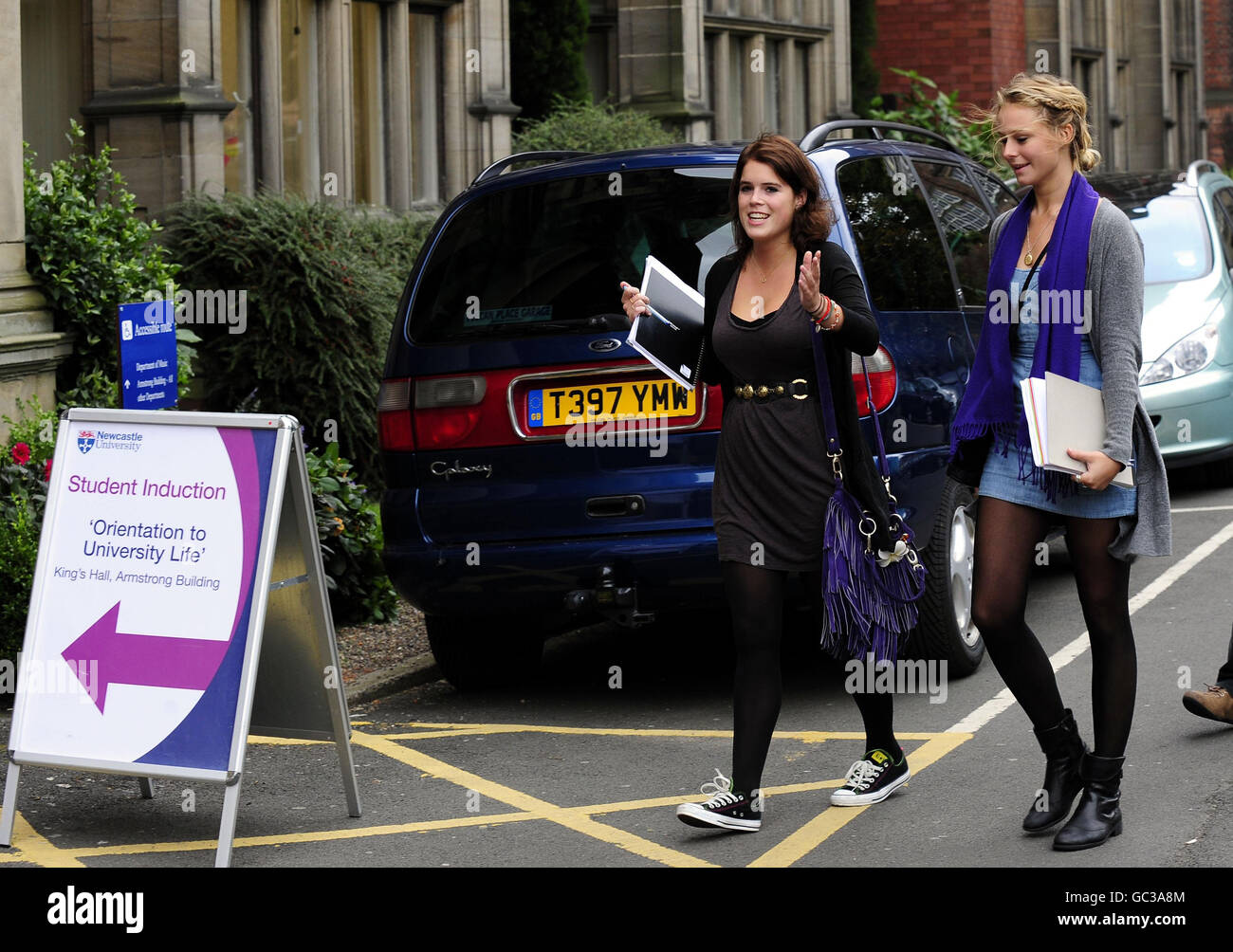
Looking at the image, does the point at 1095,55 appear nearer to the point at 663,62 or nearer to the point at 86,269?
the point at 663,62

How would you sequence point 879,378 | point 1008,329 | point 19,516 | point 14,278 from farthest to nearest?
1. point 14,278
2. point 19,516
3. point 879,378
4. point 1008,329

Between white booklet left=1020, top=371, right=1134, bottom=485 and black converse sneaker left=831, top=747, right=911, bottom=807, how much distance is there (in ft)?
3.89

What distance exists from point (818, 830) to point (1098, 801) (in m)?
0.79

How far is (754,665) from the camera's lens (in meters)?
5.34

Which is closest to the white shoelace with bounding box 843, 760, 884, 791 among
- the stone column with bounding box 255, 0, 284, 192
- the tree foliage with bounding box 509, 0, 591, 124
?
the stone column with bounding box 255, 0, 284, 192

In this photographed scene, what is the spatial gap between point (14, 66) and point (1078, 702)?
5.73 m

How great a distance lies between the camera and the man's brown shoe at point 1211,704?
6.23m

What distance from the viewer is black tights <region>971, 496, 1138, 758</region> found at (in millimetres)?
5113

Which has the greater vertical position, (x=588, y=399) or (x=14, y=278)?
(x=14, y=278)

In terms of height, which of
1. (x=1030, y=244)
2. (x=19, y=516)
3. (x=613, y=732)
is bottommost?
(x=613, y=732)

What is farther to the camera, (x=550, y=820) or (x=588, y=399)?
(x=588, y=399)

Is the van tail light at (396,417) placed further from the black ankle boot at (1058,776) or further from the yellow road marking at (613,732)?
the black ankle boot at (1058,776)

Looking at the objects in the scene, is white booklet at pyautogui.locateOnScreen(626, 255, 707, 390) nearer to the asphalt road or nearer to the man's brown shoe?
the asphalt road

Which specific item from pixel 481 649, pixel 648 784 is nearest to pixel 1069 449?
pixel 648 784
